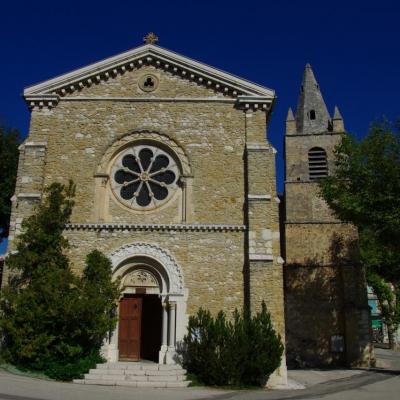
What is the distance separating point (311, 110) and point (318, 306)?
16050 millimetres

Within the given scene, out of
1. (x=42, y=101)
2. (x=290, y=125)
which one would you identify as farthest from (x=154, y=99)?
(x=290, y=125)

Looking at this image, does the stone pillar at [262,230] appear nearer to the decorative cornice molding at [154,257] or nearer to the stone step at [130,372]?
the decorative cornice molding at [154,257]

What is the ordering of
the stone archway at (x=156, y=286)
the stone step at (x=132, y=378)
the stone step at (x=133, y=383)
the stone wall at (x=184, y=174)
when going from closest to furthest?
the stone step at (x=133, y=383) < the stone step at (x=132, y=378) < the stone archway at (x=156, y=286) < the stone wall at (x=184, y=174)

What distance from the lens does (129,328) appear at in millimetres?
15062

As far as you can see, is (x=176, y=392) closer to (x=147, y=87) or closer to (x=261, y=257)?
(x=261, y=257)

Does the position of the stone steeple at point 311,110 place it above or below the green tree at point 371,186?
above

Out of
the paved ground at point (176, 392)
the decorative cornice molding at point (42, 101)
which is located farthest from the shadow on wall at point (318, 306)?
the decorative cornice molding at point (42, 101)

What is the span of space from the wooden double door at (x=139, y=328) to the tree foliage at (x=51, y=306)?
1064 mm

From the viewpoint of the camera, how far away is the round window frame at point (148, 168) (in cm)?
1565

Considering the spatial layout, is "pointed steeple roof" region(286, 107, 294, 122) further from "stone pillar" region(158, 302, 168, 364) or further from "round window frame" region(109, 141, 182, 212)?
"stone pillar" region(158, 302, 168, 364)

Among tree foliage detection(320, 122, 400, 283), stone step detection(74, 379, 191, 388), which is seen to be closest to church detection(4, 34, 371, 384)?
stone step detection(74, 379, 191, 388)

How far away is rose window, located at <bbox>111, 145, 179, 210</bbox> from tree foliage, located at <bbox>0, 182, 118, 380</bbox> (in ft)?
7.97

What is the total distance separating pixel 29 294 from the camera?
43.7 ft

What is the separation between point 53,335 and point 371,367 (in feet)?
50.1
